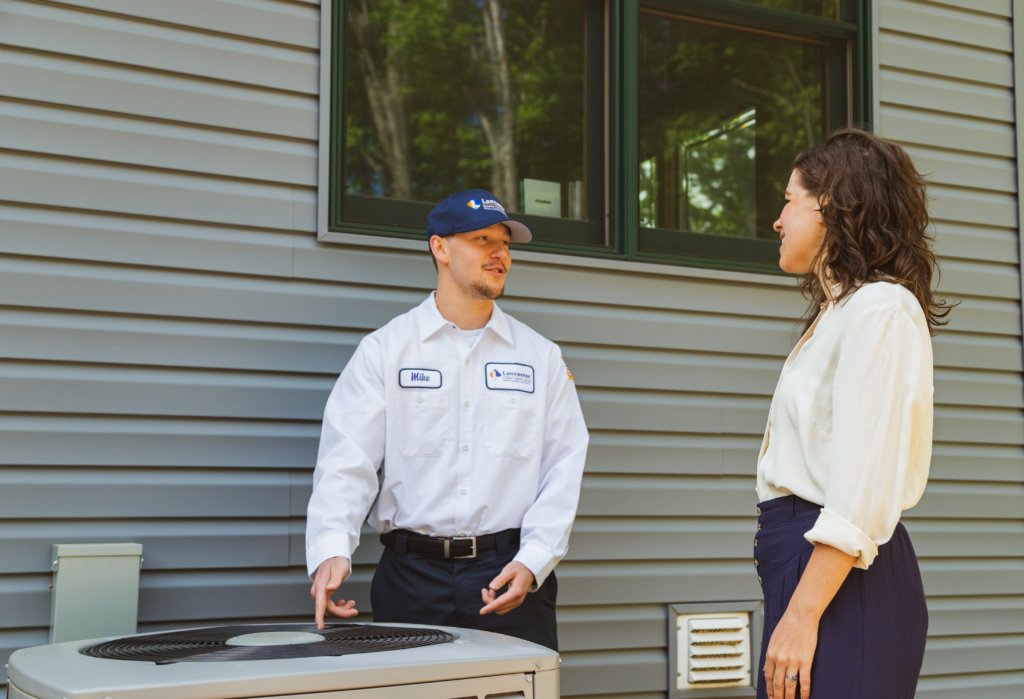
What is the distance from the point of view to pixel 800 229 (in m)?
1.74

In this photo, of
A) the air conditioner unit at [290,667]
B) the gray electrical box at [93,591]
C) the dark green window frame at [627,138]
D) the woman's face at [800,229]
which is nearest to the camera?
the air conditioner unit at [290,667]

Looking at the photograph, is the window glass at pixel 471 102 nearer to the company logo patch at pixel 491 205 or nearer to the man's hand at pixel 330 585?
the company logo patch at pixel 491 205

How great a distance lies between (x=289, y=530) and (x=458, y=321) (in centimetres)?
84

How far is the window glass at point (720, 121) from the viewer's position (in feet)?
11.5

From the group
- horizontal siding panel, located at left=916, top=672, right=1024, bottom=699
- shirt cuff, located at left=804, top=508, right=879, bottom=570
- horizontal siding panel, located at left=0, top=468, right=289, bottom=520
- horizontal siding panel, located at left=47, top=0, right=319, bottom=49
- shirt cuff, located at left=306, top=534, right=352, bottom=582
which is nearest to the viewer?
shirt cuff, located at left=804, top=508, right=879, bottom=570

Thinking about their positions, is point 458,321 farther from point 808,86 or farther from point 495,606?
point 808,86

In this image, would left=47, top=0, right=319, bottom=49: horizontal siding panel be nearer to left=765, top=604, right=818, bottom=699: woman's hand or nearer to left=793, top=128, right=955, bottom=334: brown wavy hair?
left=793, top=128, right=955, bottom=334: brown wavy hair

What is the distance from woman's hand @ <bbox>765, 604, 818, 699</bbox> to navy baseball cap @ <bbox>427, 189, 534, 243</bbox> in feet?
4.73

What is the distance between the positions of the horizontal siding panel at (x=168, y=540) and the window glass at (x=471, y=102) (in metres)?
1.13

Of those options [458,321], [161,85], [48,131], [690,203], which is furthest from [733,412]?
[48,131]

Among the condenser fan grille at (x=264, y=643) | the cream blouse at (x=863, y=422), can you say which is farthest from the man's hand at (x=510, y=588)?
the cream blouse at (x=863, y=422)

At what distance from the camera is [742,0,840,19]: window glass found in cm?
373

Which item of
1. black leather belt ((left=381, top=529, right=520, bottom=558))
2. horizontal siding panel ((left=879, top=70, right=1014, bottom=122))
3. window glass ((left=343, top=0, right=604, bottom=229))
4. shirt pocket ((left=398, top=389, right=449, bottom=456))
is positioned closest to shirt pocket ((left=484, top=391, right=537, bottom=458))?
A: shirt pocket ((left=398, top=389, right=449, bottom=456))

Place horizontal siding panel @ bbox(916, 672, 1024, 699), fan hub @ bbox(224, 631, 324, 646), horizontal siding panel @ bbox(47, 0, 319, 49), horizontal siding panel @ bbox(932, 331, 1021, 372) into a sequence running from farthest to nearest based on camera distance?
horizontal siding panel @ bbox(932, 331, 1021, 372) < horizontal siding panel @ bbox(916, 672, 1024, 699) < horizontal siding panel @ bbox(47, 0, 319, 49) < fan hub @ bbox(224, 631, 324, 646)
